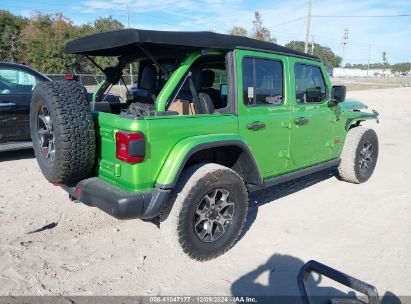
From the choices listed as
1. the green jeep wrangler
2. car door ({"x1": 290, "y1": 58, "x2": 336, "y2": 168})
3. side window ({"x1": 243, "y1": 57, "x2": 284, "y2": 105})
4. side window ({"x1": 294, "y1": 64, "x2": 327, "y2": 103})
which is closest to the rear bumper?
the green jeep wrangler

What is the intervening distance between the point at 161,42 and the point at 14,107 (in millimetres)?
4218

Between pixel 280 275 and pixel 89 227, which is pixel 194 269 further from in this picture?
pixel 89 227

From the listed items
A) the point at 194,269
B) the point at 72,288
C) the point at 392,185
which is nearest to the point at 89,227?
the point at 72,288

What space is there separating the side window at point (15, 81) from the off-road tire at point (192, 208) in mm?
4397

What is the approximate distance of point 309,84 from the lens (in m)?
4.62

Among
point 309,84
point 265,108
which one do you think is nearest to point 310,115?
point 309,84

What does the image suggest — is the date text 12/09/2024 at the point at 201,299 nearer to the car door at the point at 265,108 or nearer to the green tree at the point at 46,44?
the car door at the point at 265,108

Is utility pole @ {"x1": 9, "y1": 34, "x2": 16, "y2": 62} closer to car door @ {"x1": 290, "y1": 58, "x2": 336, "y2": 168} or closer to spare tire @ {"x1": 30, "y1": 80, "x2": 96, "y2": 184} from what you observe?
car door @ {"x1": 290, "y1": 58, "x2": 336, "y2": 168}

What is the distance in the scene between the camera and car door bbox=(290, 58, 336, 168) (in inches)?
170

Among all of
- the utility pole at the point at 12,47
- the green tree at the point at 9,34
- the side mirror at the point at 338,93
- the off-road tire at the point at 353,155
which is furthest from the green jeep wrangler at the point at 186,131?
the green tree at the point at 9,34

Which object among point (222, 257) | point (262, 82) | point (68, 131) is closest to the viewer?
point (68, 131)

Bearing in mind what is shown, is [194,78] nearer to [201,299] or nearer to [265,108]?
[265,108]

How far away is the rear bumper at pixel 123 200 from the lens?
287cm

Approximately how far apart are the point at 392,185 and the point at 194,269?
12.5ft
